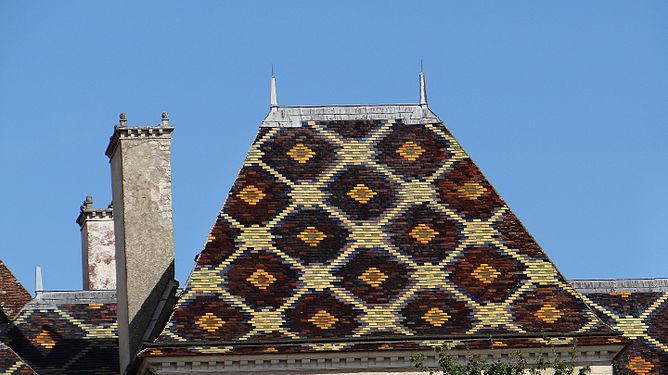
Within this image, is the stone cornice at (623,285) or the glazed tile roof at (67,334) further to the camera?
the stone cornice at (623,285)

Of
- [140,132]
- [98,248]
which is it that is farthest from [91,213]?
[140,132]

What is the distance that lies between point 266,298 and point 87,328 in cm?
453

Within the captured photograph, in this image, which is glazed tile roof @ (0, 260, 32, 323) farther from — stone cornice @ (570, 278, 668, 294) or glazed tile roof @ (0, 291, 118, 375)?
stone cornice @ (570, 278, 668, 294)

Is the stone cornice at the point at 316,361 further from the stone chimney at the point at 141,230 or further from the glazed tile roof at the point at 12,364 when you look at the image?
the glazed tile roof at the point at 12,364

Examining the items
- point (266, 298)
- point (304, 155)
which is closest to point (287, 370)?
point (266, 298)

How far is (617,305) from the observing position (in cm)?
4419

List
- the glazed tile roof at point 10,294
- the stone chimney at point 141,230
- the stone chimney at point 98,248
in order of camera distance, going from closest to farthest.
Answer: the stone chimney at point 141,230, the glazed tile roof at point 10,294, the stone chimney at point 98,248

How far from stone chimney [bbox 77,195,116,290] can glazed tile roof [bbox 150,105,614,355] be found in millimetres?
5940

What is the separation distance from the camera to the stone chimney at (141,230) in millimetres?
42000

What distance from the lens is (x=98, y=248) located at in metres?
48.8

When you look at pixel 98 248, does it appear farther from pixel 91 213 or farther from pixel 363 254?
pixel 363 254

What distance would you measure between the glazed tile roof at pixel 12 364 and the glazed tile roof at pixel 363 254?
2629mm

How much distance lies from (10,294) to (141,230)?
5.22m

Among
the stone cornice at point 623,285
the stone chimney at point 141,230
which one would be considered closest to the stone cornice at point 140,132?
the stone chimney at point 141,230
